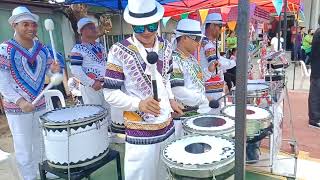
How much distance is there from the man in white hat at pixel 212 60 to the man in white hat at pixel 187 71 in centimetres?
105

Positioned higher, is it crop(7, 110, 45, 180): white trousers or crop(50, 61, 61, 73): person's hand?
crop(50, 61, 61, 73): person's hand

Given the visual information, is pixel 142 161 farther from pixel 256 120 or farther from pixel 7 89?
pixel 7 89

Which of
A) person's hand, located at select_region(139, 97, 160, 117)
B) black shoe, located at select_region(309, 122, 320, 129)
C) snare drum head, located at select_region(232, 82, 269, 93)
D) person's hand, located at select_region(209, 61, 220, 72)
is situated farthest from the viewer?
black shoe, located at select_region(309, 122, 320, 129)

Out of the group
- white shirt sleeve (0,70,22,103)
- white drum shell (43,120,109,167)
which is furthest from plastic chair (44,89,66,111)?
white drum shell (43,120,109,167)

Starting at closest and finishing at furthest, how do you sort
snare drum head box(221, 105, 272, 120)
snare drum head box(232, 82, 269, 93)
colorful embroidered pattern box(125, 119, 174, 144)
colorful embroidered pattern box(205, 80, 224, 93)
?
colorful embroidered pattern box(125, 119, 174, 144), snare drum head box(221, 105, 272, 120), snare drum head box(232, 82, 269, 93), colorful embroidered pattern box(205, 80, 224, 93)

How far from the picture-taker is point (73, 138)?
2316 millimetres

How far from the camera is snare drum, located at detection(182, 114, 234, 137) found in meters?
2.15

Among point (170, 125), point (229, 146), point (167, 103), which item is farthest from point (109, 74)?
point (229, 146)

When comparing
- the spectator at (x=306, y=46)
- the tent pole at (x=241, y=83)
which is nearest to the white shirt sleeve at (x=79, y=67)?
the tent pole at (x=241, y=83)

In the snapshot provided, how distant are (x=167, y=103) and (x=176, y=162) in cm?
61

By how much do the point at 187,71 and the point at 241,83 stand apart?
1.46 meters

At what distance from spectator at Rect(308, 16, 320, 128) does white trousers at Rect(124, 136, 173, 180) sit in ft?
13.0

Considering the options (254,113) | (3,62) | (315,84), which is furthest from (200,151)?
(315,84)

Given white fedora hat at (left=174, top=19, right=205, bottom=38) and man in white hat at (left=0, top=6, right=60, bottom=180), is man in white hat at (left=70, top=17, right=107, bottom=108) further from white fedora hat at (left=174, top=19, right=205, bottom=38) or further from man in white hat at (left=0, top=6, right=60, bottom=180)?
white fedora hat at (left=174, top=19, right=205, bottom=38)
